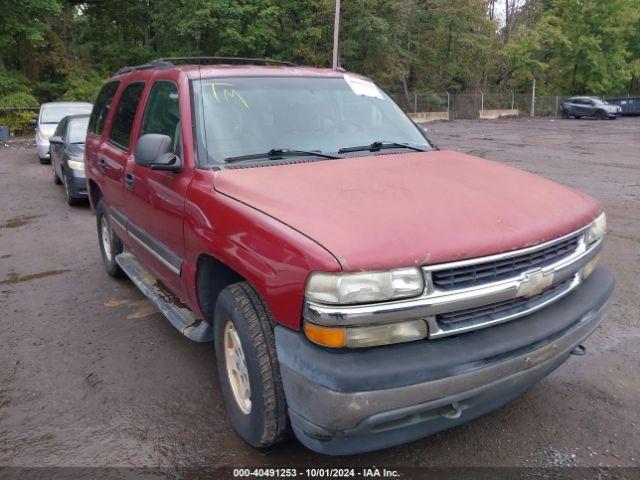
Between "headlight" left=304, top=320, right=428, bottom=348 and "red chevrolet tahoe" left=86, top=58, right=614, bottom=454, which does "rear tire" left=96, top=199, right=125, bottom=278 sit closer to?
"red chevrolet tahoe" left=86, top=58, right=614, bottom=454

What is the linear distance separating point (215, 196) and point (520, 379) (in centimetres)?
175

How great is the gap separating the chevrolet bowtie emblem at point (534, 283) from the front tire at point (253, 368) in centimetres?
116

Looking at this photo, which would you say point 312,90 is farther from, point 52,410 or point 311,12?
point 311,12

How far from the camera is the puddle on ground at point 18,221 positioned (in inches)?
328

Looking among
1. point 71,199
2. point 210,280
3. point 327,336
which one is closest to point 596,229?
point 327,336

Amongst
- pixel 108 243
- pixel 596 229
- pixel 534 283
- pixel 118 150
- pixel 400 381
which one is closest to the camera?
pixel 400 381

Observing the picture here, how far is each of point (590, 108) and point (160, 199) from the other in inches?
1651

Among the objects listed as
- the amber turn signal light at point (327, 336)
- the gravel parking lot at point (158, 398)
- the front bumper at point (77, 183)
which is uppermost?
the amber turn signal light at point (327, 336)

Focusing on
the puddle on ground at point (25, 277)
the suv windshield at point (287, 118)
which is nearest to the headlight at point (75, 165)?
the puddle on ground at point (25, 277)

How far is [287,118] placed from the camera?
3623mm

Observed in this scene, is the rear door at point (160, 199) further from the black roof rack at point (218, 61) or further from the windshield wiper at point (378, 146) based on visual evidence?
the windshield wiper at point (378, 146)

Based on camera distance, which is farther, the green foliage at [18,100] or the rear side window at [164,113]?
the green foliage at [18,100]

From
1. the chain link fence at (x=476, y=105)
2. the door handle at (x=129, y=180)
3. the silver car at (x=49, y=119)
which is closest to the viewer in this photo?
the door handle at (x=129, y=180)

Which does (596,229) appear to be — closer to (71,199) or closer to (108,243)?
(108,243)
